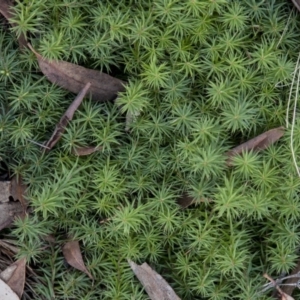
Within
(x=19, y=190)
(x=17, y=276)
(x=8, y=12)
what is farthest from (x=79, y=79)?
(x=17, y=276)

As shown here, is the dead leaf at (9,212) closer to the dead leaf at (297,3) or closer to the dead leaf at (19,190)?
the dead leaf at (19,190)

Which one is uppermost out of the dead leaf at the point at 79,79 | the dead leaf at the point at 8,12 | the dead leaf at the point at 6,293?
the dead leaf at the point at 8,12

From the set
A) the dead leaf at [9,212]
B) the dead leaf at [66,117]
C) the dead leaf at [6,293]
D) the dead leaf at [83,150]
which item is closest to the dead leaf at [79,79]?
the dead leaf at [66,117]

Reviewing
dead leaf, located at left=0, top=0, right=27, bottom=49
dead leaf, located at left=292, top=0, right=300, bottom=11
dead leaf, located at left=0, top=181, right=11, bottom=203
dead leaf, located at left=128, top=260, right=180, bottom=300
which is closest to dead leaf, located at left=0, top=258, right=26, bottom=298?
dead leaf, located at left=0, top=181, right=11, bottom=203

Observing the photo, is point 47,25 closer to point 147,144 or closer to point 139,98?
point 139,98

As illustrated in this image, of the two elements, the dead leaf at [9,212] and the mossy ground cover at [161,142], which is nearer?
the mossy ground cover at [161,142]

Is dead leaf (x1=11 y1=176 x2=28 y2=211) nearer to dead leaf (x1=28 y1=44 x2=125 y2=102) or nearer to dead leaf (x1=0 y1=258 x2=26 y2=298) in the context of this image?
dead leaf (x1=0 y1=258 x2=26 y2=298)
